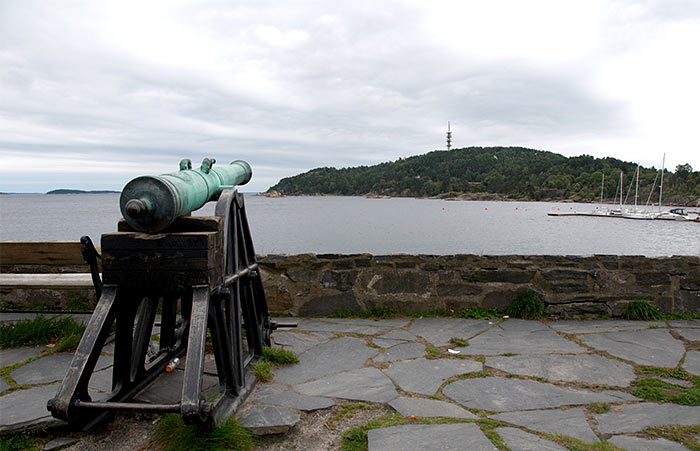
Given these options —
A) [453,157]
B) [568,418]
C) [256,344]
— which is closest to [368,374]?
[256,344]

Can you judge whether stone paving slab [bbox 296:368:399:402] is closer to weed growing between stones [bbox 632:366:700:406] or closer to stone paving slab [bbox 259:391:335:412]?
stone paving slab [bbox 259:391:335:412]

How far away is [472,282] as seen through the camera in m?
4.80

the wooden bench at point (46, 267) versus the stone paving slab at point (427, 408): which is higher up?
the wooden bench at point (46, 267)

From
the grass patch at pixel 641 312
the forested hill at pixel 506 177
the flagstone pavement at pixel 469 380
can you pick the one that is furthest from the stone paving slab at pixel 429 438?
the forested hill at pixel 506 177

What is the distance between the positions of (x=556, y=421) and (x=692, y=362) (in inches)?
61.0

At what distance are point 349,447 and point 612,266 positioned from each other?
3540 millimetres

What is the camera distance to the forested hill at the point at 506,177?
81625mm

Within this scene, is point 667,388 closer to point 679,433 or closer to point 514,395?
point 679,433

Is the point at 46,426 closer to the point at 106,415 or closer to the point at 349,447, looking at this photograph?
the point at 106,415

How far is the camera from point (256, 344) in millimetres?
3428

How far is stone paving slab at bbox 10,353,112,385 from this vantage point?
10.2 ft

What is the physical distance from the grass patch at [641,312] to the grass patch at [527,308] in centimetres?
80

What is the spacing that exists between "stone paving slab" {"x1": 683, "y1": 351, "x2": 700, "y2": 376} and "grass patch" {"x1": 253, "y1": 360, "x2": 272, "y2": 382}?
2.75 metres

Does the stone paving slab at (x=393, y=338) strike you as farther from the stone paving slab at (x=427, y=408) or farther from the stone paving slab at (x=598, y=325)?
the stone paving slab at (x=598, y=325)
